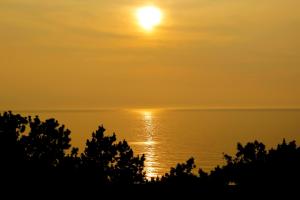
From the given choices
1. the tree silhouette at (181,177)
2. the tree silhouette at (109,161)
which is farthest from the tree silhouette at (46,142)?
the tree silhouette at (181,177)

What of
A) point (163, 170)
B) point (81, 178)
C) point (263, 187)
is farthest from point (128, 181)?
point (163, 170)

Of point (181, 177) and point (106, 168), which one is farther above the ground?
point (106, 168)

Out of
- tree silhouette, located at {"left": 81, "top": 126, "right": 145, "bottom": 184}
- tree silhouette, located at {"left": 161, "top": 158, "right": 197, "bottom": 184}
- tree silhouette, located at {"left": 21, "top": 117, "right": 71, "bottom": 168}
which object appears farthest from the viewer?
tree silhouette, located at {"left": 21, "top": 117, "right": 71, "bottom": 168}

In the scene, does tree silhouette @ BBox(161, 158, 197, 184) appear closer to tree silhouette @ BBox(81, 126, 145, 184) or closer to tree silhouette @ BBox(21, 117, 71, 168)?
tree silhouette @ BBox(81, 126, 145, 184)

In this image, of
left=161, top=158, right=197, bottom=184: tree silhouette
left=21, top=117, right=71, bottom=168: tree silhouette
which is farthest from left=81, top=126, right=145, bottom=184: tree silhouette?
left=161, top=158, right=197, bottom=184: tree silhouette

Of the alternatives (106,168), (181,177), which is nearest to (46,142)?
(106,168)

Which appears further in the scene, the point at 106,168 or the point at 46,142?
the point at 106,168

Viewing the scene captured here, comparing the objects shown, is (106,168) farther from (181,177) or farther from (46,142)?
(181,177)

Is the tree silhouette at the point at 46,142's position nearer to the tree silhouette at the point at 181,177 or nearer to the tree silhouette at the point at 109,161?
the tree silhouette at the point at 109,161

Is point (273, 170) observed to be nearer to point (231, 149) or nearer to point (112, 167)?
point (112, 167)

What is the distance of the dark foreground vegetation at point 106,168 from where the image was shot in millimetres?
18453

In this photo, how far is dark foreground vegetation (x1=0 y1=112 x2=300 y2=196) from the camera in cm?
1845

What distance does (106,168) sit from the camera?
21328 millimetres

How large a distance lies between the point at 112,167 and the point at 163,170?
113m
